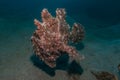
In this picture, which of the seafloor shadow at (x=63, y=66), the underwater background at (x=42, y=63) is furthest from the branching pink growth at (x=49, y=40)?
the underwater background at (x=42, y=63)

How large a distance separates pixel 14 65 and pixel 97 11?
13506 millimetres

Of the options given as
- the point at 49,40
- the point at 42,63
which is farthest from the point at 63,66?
the point at 49,40

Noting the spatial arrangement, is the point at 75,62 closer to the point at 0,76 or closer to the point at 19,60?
the point at 19,60

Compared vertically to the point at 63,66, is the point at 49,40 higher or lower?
higher

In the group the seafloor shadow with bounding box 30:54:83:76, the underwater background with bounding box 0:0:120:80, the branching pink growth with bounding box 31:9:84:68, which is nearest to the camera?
the branching pink growth with bounding box 31:9:84:68

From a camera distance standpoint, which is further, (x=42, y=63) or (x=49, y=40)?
(x=42, y=63)

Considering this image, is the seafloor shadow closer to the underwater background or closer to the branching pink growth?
the underwater background

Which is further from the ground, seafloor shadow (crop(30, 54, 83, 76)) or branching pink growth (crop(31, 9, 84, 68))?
branching pink growth (crop(31, 9, 84, 68))

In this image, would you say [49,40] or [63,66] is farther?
[63,66]

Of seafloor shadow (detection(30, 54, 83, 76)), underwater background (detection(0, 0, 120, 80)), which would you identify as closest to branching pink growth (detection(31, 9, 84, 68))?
seafloor shadow (detection(30, 54, 83, 76))

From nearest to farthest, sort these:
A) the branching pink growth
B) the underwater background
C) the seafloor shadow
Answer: the branching pink growth → the underwater background → the seafloor shadow

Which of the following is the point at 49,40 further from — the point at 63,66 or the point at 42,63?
the point at 63,66

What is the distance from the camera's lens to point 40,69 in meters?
8.42

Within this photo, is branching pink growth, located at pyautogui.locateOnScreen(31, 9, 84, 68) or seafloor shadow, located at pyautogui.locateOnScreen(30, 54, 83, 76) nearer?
branching pink growth, located at pyautogui.locateOnScreen(31, 9, 84, 68)
